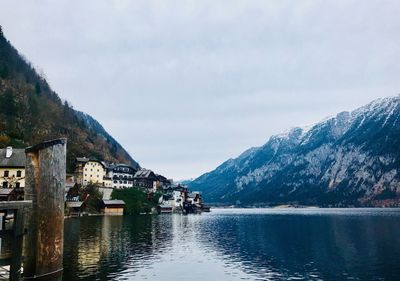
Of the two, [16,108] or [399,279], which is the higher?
[16,108]

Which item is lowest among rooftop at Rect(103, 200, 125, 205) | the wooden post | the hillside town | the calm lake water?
the calm lake water

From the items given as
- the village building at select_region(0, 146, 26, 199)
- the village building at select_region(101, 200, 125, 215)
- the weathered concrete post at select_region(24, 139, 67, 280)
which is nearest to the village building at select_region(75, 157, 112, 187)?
the village building at select_region(101, 200, 125, 215)

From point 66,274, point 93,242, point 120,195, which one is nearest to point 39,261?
point 66,274

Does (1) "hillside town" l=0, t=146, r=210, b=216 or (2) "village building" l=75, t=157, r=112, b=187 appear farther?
(2) "village building" l=75, t=157, r=112, b=187

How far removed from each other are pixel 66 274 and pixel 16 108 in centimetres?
17431

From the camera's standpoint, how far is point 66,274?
37281 mm

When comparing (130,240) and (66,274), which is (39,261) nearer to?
(66,274)

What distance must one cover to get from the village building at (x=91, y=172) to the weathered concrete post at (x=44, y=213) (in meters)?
152

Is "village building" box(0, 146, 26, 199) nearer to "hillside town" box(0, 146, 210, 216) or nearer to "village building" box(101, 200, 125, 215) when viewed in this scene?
"hillside town" box(0, 146, 210, 216)

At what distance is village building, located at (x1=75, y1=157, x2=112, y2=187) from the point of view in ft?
598

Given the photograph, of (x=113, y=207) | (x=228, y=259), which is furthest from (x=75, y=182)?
(x=228, y=259)

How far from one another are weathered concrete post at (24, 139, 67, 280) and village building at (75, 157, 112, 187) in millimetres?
151825

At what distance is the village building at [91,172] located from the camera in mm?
182250

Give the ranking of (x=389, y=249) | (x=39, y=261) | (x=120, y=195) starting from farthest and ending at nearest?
1. (x=120, y=195)
2. (x=389, y=249)
3. (x=39, y=261)
